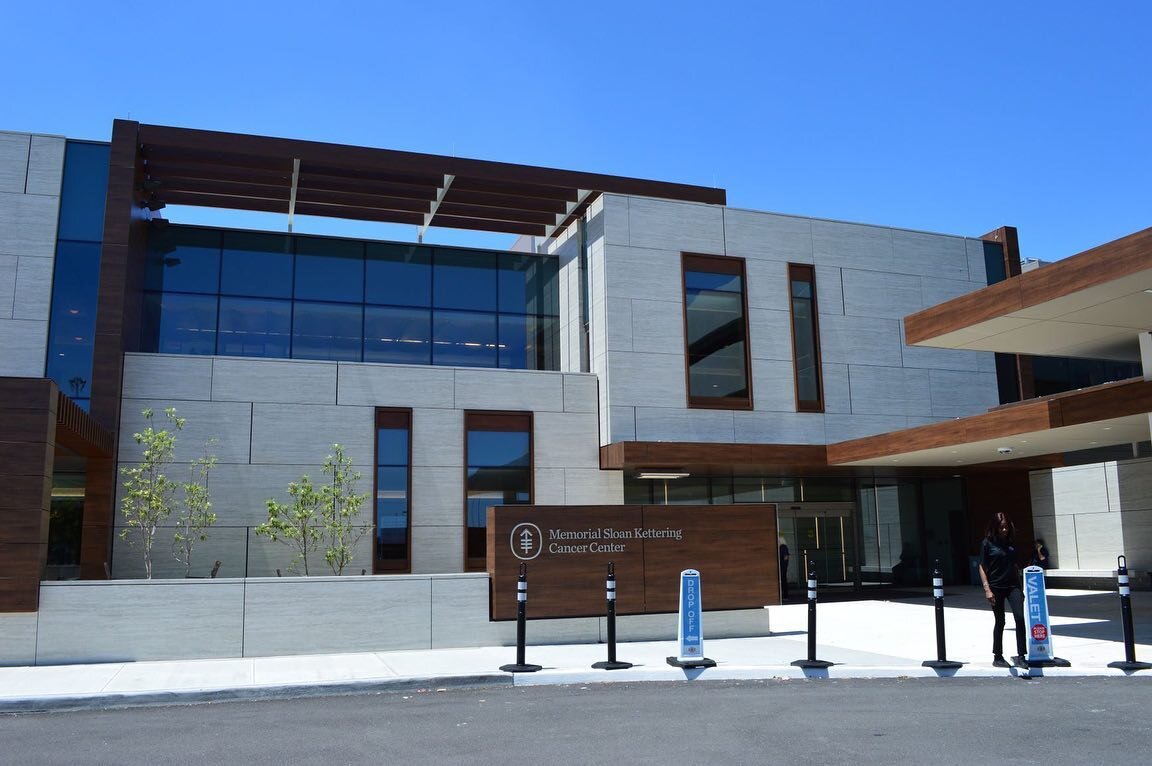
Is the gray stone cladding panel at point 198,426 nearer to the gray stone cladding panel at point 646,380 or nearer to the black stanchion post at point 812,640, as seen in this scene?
the gray stone cladding panel at point 646,380

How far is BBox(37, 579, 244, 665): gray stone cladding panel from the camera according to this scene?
14070 millimetres

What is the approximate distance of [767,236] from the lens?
79.9 feet

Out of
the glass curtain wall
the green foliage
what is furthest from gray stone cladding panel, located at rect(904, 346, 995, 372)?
the green foliage

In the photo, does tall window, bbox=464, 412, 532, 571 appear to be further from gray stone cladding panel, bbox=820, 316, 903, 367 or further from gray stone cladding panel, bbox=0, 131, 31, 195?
gray stone cladding panel, bbox=0, 131, 31, 195

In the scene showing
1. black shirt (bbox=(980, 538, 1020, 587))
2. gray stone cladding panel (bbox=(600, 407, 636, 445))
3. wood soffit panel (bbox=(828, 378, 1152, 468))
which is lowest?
black shirt (bbox=(980, 538, 1020, 587))

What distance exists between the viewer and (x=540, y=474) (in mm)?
22516

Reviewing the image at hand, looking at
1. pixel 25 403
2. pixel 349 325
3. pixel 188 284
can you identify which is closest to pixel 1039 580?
pixel 25 403

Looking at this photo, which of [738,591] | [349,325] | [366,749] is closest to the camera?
[366,749]

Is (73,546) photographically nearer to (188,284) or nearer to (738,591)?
(188,284)

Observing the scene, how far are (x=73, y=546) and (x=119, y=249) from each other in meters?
6.12

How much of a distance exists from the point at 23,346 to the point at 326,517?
7.00m

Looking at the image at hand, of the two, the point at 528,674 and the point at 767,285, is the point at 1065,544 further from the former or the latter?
the point at 528,674

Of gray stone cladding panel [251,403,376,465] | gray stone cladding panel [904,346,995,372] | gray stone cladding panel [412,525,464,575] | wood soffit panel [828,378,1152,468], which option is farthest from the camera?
gray stone cladding panel [904,346,995,372]

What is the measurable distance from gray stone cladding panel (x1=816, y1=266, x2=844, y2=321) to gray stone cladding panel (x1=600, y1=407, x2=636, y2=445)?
571 centimetres
